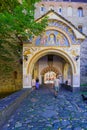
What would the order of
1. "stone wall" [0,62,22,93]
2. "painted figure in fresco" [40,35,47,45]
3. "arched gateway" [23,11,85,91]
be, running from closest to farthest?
1. "arched gateway" [23,11,85,91]
2. "painted figure in fresco" [40,35,47,45]
3. "stone wall" [0,62,22,93]

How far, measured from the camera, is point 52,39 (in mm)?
15133

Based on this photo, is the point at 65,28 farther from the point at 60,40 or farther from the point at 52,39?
the point at 52,39

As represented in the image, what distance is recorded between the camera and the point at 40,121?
625cm

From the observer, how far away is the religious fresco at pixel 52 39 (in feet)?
49.5

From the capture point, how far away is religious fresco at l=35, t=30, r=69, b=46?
49.5 ft

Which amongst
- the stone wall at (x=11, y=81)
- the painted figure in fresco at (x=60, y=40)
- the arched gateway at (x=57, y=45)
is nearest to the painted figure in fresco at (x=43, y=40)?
the arched gateway at (x=57, y=45)

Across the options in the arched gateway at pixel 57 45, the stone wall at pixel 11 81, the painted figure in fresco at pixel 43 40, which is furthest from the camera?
the stone wall at pixel 11 81

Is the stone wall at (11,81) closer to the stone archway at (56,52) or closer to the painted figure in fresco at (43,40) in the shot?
the stone archway at (56,52)

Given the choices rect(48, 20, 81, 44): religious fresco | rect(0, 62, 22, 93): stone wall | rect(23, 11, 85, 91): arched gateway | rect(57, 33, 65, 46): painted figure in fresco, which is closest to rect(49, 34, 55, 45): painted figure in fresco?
rect(23, 11, 85, 91): arched gateway

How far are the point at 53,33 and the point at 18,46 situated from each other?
331 cm

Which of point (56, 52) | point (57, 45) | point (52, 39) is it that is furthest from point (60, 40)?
point (56, 52)

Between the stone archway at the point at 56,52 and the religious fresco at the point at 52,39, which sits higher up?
the religious fresco at the point at 52,39

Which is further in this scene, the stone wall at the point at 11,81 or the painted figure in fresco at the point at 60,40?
the stone wall at the point at 11,81

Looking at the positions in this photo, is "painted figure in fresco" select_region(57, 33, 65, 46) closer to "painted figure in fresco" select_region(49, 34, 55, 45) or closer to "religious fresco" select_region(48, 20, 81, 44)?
"painted figure in fresco" select_region(49, 34, 55, 45)
